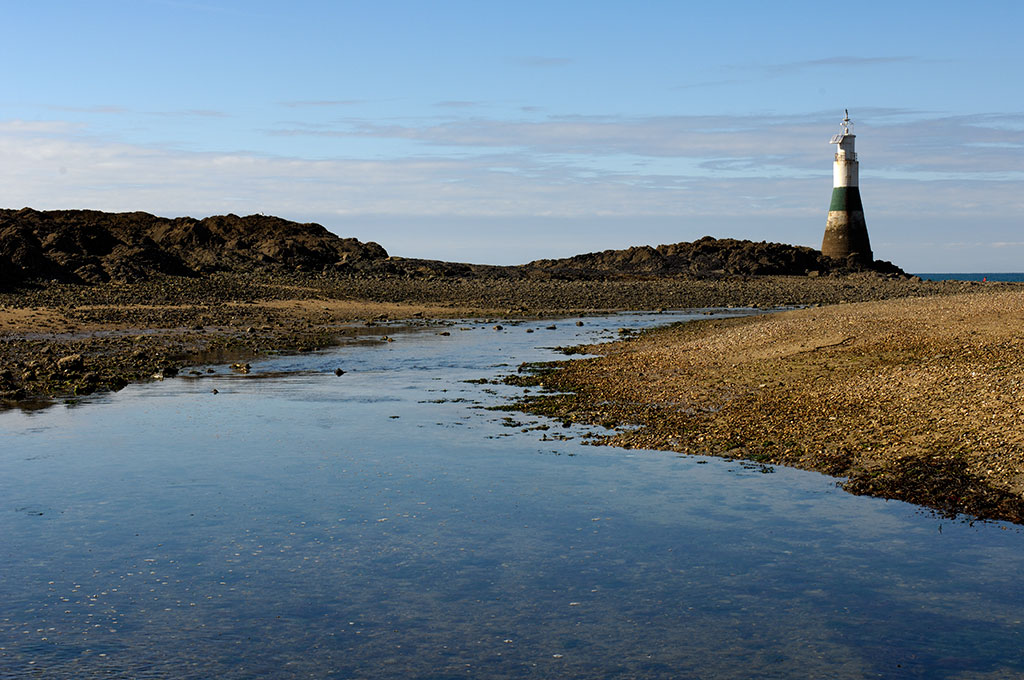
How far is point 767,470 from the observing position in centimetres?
1566

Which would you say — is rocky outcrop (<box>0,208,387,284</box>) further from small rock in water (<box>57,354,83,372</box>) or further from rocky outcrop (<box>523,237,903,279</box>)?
small rock in water (<box>57,354,83,372</box>)

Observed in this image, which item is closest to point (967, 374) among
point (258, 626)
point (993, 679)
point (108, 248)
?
point (993, 679)

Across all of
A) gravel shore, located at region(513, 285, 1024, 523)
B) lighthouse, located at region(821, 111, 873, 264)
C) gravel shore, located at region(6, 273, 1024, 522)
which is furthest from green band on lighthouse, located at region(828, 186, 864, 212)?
gravel shore, located at region(513, 285, 1024, 523)

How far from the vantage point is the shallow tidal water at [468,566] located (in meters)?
8.61

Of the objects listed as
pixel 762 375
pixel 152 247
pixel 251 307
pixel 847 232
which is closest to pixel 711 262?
pixel 847 232

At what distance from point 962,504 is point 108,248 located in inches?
2567

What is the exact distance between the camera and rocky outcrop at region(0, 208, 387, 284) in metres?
59.1

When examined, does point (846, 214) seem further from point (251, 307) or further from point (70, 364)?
point (70, 364)

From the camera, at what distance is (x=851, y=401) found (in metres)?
18.8

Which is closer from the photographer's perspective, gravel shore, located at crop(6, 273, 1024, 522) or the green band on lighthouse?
gravel shore, located at crop(6, 273, 1024, 522)

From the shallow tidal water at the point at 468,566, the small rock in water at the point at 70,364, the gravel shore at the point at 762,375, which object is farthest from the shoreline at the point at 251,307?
the shallow tidal water at the point at 468,566

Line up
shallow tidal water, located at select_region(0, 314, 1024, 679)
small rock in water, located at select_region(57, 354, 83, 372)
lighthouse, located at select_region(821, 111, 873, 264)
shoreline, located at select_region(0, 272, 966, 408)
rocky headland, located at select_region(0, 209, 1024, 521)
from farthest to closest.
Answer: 1. lighthouse, located at select_region(821, 111, 873, 264)
2. shoreline, located at select_region(0, 272, 966, 408)
3. small rock in water, located at select_region(57, 354, 83, 372)
4. rocky headland, located at select_region(0, 209, 1024, 521)
5. shallow tidal water, located at select_region(0, 314, 1024, 679)

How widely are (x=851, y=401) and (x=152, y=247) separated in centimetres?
5961

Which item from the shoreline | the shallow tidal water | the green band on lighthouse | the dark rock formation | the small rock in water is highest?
the green band on lighthouse
